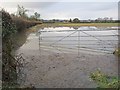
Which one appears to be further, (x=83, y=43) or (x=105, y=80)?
(x=83, y=43)

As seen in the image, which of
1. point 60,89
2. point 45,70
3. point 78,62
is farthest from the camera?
point 78,62

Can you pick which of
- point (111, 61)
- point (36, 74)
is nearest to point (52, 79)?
point (36, 74)

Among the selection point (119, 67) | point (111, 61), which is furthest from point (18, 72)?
point (111, 61)

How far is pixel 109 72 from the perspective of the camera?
9.91m

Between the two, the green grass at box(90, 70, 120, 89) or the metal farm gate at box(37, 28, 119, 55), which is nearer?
the green grass at box(90, 70, 120, 89)

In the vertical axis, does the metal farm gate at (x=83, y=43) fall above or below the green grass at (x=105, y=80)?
above

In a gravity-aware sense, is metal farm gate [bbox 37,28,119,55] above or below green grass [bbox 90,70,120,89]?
above

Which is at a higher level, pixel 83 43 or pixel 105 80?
pixel 83 43

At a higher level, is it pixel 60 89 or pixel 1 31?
pixel 1 31

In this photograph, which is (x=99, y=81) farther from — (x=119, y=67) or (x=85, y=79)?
(x=119, y=67)

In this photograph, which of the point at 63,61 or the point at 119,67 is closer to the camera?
the point at 119,67

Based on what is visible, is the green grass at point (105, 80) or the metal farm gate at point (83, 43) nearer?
the green grass at point (105, 80)

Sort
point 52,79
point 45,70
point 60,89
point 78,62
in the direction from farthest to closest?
point 78,62 < point 45,70 < point 52,79 < point 60,89

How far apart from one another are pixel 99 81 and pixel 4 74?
2819 millimetres
